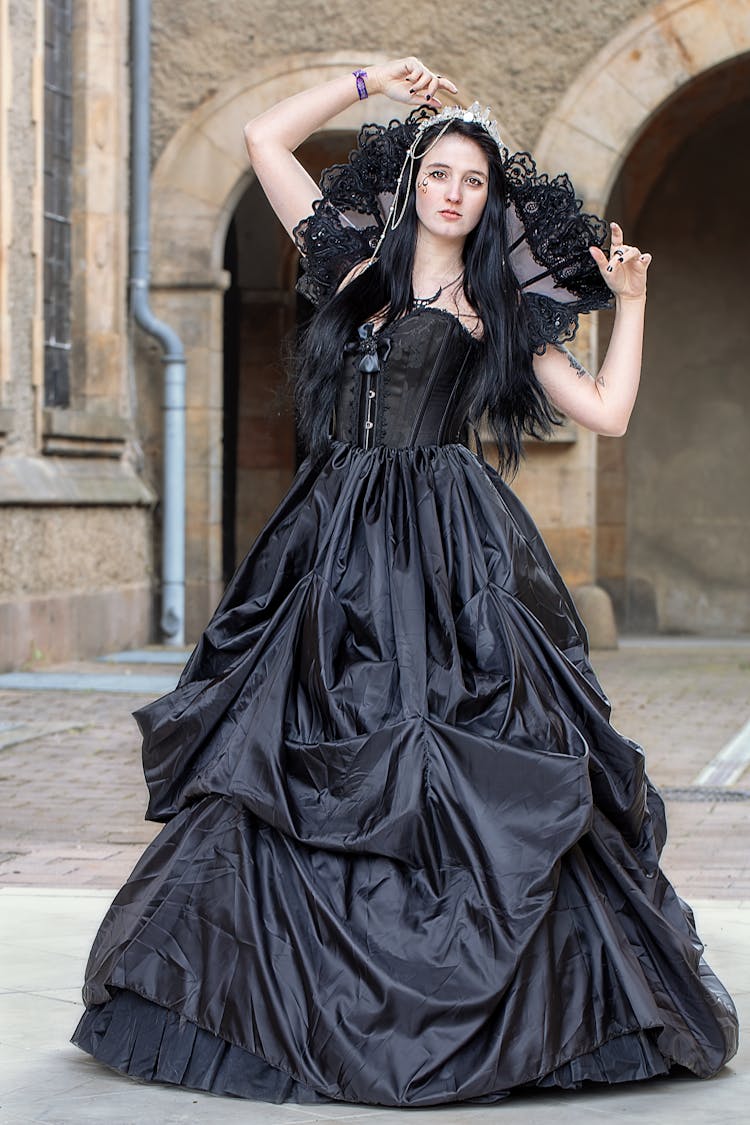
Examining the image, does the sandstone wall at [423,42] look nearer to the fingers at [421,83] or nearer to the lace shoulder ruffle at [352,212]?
the lace shoulder ruffle at [352,212]

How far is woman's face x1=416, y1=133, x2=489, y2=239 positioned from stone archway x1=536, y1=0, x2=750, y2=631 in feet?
30.8

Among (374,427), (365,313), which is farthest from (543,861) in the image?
(365,313)

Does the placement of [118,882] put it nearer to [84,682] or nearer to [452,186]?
[452,186]

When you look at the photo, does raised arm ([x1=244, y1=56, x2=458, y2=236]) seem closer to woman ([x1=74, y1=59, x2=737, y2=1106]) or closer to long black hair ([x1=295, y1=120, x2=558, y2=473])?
woman ([x1=74, y1=59, x2=737, y2=1106])

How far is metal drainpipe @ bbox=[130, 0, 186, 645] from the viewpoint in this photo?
12828mm

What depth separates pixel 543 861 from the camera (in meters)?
3.22

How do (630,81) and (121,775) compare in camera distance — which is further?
(630,81)

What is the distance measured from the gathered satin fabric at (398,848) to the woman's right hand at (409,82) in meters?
0.55

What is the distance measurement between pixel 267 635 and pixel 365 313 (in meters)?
0.72

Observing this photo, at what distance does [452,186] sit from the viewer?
3764 millimetres

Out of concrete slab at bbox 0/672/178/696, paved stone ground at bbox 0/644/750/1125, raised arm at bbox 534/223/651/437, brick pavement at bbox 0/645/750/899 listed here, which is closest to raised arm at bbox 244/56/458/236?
raised arm at bbox 534/223/651/437

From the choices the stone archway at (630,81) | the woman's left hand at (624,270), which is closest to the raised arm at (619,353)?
the woman's left hand at (624,270)

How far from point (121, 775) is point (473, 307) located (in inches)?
162

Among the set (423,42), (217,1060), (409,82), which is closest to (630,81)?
(423,42)
